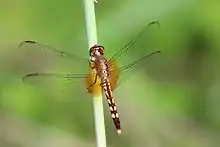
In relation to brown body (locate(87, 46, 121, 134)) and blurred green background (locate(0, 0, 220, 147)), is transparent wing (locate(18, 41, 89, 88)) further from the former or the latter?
brown body (locate(87, 46, 121, 134))

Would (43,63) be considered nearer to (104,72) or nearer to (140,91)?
(140,91)

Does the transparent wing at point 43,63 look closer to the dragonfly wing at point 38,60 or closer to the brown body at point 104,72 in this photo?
the dragonfly wing at point 38,60

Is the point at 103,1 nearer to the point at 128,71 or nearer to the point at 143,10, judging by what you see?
the point at 143,10

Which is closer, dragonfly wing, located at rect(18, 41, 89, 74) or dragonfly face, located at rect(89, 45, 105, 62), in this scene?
dragonfly face, located at rect(89, 45, 105, 62)

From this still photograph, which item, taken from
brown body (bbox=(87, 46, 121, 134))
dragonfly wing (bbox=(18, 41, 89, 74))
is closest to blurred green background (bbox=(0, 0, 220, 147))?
dragonfly wing (bbox=(18, 41, 89, 74))

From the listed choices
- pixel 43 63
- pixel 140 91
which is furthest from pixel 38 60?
pixel 140 91

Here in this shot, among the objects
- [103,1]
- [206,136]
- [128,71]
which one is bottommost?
[206,136]

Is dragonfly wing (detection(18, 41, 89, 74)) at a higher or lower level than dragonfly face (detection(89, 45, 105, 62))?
higher

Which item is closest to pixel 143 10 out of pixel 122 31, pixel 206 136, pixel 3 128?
pixel 122 31
